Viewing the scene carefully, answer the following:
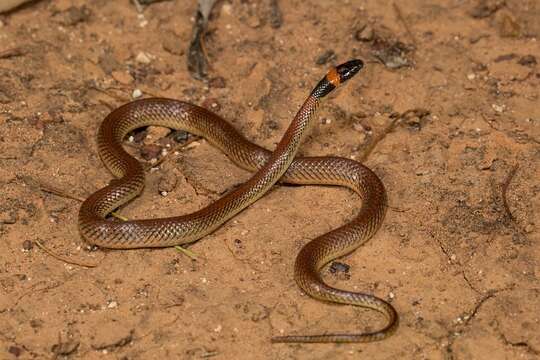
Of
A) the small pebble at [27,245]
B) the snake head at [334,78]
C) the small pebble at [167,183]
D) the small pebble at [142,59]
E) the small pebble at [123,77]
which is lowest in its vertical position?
the small pebble at [167,183]

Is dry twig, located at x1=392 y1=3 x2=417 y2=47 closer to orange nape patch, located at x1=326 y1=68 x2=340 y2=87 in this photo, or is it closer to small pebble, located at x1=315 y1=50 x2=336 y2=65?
small pebble, located at x1=315 y1=50 x2=336 y2=65

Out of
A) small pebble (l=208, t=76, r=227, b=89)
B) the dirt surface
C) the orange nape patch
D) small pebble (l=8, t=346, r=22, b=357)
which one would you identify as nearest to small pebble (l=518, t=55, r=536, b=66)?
the dirt surface

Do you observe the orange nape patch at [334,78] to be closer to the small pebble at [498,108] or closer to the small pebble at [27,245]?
the small pebble at [498,108]

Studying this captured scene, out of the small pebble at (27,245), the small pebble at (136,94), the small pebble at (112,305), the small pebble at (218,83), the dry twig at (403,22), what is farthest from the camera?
the dry twig at (403,22)

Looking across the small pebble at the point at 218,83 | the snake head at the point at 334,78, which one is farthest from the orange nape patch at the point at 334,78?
the small pebble at the point at 218,83

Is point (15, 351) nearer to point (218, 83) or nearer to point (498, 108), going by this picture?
point (218, 83)

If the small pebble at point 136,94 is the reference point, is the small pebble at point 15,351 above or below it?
below

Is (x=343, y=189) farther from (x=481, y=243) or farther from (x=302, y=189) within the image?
(x=481, y=243)

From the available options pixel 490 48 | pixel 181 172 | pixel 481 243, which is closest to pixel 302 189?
pixel 181 172
